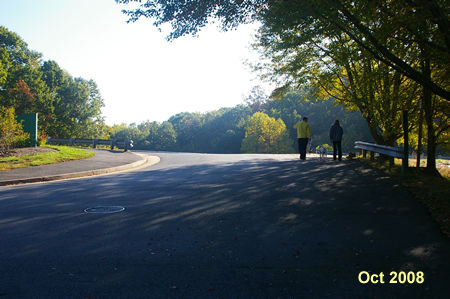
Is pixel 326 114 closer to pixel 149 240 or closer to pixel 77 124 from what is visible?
pixel 77 124

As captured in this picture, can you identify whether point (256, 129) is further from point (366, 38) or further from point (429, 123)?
point (366, 38)

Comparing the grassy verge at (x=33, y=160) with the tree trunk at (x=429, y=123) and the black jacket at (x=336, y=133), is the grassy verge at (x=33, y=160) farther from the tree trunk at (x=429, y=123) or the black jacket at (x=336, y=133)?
the tree trunk at (x=429, y=123)

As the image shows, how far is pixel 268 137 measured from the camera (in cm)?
7788

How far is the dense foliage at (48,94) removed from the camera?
49213 mm

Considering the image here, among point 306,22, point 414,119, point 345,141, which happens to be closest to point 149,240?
point 306,22

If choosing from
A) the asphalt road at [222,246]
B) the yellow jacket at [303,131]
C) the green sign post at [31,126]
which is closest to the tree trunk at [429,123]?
the asphalt road at [222,246]

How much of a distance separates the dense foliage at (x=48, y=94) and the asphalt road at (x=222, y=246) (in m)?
48.1

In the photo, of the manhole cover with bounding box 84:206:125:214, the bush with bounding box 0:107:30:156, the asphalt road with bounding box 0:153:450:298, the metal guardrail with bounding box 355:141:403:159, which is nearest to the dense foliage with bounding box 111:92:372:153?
the metal guardrail with bounding box 355:141:403:159

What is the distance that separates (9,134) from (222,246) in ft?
56.2

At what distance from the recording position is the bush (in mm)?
17219

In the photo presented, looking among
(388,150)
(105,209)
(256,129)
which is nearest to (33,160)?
(105,209)

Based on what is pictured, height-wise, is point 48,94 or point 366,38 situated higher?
point 48,94
